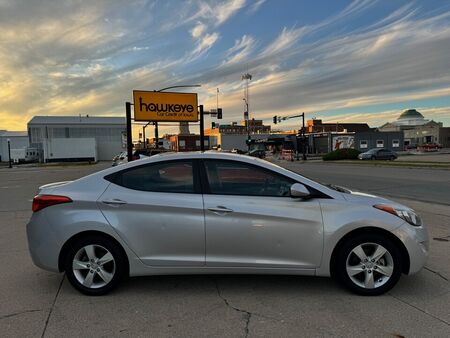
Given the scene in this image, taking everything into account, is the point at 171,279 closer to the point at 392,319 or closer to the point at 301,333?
→ the point at 301,333

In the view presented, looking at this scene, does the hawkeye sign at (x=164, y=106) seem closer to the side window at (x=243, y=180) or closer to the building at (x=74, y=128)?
the side window at (x=243, y=180)

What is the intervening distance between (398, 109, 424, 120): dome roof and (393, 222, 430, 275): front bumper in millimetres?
190037

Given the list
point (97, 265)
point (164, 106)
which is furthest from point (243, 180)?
point (164, 106)

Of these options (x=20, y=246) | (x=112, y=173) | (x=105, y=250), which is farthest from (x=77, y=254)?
(x=20, y=246)

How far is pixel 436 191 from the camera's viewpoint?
13.6m

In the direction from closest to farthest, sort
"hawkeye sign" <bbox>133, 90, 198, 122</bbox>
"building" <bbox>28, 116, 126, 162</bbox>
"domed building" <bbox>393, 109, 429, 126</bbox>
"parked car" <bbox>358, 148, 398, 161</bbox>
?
1. "hawkeye sign" <bbox>133, 90, 198, 122</bbox>
2. "parked car" <bbox>358, 148, 398, 161</bbox>
3. "building" <bbox>28, 116, 126, 162</bbox>
4. "domed building" <bbox>393, 109, 429, 126</bbox>

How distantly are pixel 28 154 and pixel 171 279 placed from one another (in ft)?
325

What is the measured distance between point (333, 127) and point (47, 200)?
483 feet

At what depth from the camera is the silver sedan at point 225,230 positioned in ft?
13.5

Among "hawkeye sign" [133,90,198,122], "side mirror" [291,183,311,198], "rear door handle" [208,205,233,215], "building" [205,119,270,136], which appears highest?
"building" [205,119,270,136]

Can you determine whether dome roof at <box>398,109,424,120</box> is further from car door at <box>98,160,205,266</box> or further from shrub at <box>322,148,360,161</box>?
car door at <box>98,160,205,266</box>

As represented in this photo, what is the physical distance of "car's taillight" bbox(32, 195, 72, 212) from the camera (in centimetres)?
432

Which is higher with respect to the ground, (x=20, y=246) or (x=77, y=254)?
(x=77, y=254)

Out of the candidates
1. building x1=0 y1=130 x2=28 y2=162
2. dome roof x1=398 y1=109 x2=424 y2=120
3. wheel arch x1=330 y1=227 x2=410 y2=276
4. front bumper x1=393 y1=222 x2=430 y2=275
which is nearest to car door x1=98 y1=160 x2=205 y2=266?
wheel arch x1=330 y1=227 x2=410 y2=276
